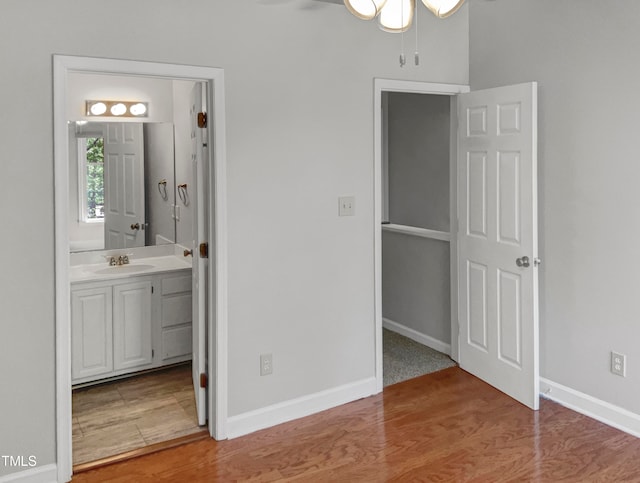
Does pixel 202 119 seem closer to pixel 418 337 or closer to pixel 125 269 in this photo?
pixel 125 269

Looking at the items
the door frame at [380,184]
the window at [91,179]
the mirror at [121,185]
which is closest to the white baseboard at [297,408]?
the door frame at [380,184]

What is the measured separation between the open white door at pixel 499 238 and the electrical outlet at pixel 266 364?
4.85 feet

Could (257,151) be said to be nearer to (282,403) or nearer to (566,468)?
(282,403)

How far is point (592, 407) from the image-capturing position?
134 inches

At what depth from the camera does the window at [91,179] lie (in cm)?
415

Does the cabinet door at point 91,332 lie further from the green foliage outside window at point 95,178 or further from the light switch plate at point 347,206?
the light switch plate at point 347,206

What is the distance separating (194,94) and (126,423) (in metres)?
1.94

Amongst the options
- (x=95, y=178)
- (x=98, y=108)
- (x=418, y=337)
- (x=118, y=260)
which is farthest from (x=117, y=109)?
(x=418, y=337)

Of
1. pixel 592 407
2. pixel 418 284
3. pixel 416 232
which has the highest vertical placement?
pixel 416 232

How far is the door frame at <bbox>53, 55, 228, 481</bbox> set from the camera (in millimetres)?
2682

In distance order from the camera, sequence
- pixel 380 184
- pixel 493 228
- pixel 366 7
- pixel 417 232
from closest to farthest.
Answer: pixel 366 7
pixel 380 184
pixel 493 228
pixel 417 232

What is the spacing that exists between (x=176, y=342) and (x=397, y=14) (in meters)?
2.88

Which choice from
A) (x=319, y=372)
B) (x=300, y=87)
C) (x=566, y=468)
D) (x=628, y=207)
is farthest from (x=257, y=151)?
(x=566, y=468)

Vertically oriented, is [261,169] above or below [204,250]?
above
